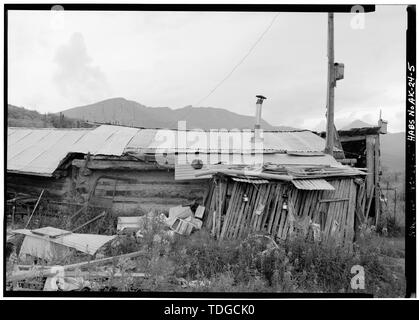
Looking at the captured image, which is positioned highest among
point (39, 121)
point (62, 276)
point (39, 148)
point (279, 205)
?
point (39, 121)

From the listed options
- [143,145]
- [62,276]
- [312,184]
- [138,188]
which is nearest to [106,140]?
[143,145]

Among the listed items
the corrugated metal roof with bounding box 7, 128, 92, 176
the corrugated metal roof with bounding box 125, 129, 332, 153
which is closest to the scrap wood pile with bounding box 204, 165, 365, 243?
the corrugated metal roof with bounding box 125, 129, 332, 153

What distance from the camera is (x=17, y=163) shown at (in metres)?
8.16

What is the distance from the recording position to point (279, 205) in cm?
657

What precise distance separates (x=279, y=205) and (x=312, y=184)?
81cm

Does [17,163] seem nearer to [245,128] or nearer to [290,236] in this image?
[245,128]

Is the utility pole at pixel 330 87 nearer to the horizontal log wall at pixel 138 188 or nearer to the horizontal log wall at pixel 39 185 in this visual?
the horizontal log wall at pixel 138 188

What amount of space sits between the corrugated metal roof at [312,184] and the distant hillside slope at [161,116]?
231 centimetres

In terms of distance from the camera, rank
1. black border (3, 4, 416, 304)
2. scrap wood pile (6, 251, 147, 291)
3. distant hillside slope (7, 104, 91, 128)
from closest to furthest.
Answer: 1. black border (3, 4, 416, 304)
2. scrap wood pile (6, 251, 147, 291)
3. distant hillside slope (7, 104, 91, 128)

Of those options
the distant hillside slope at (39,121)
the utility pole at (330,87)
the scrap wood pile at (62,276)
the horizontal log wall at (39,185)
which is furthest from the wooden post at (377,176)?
the distant hillside slope at (39,121)

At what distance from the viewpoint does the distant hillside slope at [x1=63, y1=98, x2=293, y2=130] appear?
7910 mm

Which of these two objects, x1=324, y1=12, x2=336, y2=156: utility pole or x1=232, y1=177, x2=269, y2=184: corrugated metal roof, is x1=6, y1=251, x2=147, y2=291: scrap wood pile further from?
x1=324, y1=12, x2=336, y2=156: utility pole

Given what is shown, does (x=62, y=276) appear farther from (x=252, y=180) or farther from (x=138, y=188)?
(x=252, y=180)
